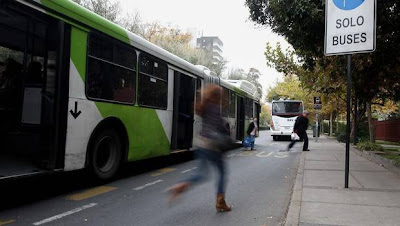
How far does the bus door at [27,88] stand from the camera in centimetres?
610

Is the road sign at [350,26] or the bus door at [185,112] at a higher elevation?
the road sign at [350,26]

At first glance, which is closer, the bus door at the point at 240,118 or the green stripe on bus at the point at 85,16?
the green stripe on bus at the point at 85,16

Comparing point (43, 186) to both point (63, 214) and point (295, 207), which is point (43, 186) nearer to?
point (63, 214)

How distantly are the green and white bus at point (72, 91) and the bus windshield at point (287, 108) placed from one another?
67.3 ft

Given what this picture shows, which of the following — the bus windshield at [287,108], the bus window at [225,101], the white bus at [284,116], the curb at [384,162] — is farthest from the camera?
the bus windshield at [287,108]

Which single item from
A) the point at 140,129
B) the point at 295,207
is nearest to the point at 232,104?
the point at 140,129

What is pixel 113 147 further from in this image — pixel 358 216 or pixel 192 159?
pixel 192 159

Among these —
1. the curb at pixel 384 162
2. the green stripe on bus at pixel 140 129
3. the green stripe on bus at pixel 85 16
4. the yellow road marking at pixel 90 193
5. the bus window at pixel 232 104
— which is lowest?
the yellow road marking at pixel 90 193

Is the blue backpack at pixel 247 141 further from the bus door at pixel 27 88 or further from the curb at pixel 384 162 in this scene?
the bus door at pixel 27 88

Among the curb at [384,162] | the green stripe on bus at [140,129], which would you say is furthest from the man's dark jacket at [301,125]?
the green stripe on bus at [140,129]

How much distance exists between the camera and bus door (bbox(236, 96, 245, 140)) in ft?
60.7

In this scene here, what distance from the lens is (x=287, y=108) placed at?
29.0 metres

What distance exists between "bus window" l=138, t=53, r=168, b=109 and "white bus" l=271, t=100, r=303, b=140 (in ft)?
64.2

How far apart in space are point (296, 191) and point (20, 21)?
5.92m
